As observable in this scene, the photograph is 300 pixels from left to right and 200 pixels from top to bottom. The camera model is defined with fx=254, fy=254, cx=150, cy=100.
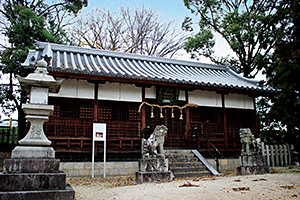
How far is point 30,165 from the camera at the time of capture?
543 cm

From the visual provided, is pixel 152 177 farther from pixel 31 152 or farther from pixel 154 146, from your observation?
pixel 31 152

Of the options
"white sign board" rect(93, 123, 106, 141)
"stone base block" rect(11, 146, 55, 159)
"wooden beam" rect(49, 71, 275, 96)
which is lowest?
"stone base block" rect(11, 146, 55, 159)

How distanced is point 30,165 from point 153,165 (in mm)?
4089

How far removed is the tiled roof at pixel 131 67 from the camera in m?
10.8

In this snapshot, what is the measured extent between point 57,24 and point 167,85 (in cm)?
1041

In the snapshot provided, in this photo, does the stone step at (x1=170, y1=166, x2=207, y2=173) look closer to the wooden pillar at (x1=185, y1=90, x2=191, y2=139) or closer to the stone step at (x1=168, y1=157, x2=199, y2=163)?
the stone step at (x1=168, y1=157, x2=199, y2=163)

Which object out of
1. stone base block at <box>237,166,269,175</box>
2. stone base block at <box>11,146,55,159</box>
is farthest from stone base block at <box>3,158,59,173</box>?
stone base block at <box>237,166,269,175</box>

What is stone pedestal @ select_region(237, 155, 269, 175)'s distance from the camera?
948cm

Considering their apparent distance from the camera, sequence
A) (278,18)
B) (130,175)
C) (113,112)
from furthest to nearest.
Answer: (278,18) → (113,112) → (130,175)

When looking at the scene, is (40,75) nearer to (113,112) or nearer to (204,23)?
(113,112)

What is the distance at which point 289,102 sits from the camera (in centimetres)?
1383

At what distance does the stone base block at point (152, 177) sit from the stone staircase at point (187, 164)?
0.71 metres

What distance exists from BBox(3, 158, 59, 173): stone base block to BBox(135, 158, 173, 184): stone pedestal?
329 centimetres

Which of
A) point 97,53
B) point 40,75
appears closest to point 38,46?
point 97,53
